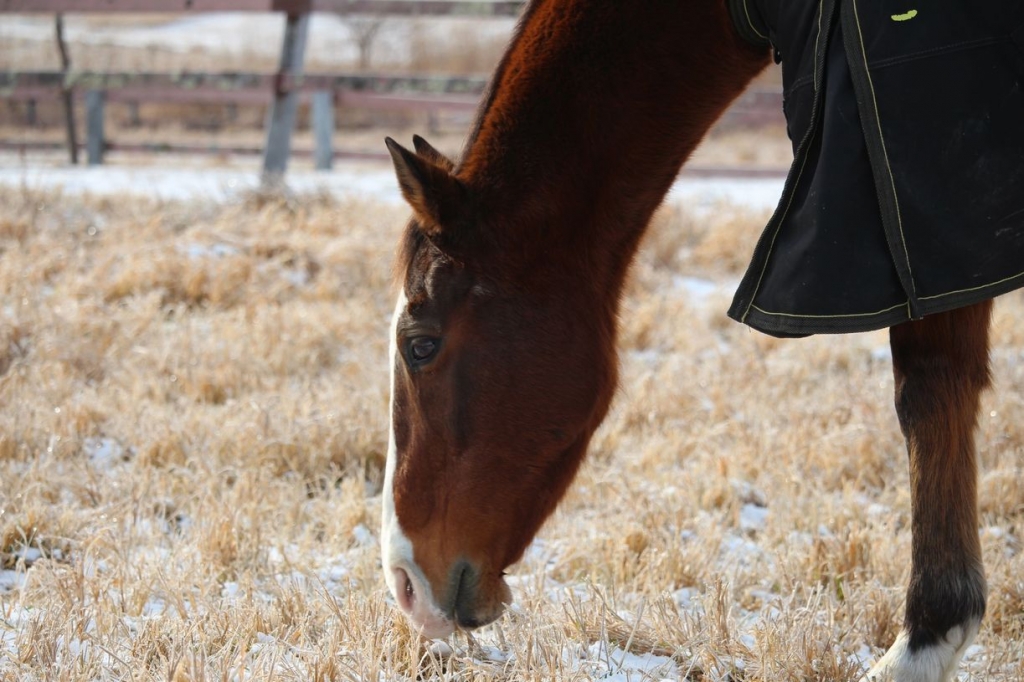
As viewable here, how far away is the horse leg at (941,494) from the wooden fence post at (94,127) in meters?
11.1

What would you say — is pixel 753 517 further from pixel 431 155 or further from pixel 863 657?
pixel 431 155

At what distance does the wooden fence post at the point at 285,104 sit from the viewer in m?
7.28

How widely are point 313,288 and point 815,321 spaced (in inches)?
150

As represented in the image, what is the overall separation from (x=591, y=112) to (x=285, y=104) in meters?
5.85

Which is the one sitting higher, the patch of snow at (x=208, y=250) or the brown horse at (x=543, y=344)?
the brown horse at (x=543, y=344)

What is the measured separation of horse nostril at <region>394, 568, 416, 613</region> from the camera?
2016 millimetres

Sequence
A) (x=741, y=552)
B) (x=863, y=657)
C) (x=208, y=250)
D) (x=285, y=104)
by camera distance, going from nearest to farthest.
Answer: (x=863, y=657)
(x=741, y=552)
(x=208, y=250)
(x=285, y=104)

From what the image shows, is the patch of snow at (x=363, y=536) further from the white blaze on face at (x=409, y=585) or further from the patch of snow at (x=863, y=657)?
the patch of snow at (x=863, y=657)

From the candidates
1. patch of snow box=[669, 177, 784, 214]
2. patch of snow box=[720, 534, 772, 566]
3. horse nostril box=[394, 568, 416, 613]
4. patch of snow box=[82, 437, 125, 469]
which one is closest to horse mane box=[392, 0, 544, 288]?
horse nostril box=[394, 568, 416, 613]

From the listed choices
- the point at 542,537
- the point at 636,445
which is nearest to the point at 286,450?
the point at 542,537

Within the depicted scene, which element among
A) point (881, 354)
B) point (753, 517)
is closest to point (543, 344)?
point (753, 517)

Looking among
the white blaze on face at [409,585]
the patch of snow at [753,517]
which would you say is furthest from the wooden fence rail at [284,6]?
the white blaze on face at [409,585]

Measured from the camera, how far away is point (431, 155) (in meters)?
2.27

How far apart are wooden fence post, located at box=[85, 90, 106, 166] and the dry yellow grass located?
622 centimetres
